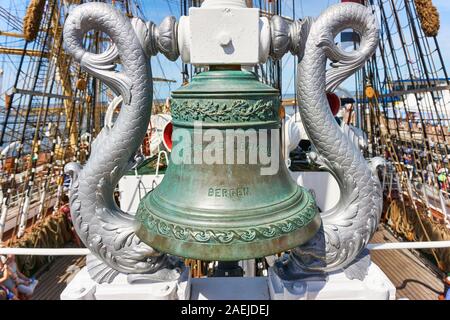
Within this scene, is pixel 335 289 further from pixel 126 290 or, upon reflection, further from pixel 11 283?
pixel 11 283

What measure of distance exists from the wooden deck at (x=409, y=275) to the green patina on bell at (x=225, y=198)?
153 inches

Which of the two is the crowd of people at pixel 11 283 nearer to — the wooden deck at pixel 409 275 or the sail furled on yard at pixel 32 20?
the sail furled on yard at pixel 32 20

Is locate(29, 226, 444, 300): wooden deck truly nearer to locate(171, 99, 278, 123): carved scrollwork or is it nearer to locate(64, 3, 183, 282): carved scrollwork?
locate(64, 3, 183, 282): carved scrollwork

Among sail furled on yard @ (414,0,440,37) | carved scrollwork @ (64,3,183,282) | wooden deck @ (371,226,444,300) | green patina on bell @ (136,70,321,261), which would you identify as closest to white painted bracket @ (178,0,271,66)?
green patina on bell @ (136,70,321,261)

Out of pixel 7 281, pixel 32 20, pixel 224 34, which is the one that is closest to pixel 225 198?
pixel 224 34

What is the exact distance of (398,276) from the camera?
16.2ft

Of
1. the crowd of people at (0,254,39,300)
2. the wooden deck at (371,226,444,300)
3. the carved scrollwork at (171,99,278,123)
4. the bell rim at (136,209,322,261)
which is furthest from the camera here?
the wooden deck at (371,226,444,300)

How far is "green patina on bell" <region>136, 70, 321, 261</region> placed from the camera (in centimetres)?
135

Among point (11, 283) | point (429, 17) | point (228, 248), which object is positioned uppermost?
point (429, 17)

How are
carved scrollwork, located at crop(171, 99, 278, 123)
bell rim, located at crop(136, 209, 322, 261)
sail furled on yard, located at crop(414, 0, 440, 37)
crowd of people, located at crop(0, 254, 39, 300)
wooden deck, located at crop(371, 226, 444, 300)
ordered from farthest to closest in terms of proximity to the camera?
sail furled on yard, located at crop(414, 0, 440, 37) < wooden deck, located at crop(371, 226, 444, 300) < crowd of people, located at crop(0, 254, 39, 300) < carved scrollwork, located at crop(171, 99, 278, 123) < bell rim, located at crop(136, 209, 322, 261)

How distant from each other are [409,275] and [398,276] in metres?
0.19

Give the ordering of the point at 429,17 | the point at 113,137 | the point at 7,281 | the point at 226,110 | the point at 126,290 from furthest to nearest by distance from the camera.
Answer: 1. the point at 429,17
2. the point at 7,281
3. the point at 126,290
4. the point at 113,137
5. the point at 226,110

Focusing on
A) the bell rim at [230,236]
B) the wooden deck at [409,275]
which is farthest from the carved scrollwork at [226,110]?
the wooden deck at [409,275]

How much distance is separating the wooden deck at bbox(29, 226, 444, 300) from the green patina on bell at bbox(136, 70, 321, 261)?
396cm
